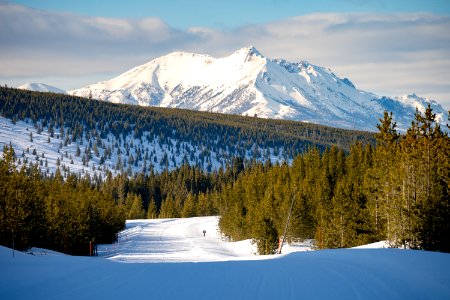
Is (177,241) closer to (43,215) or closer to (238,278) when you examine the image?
(43,215)

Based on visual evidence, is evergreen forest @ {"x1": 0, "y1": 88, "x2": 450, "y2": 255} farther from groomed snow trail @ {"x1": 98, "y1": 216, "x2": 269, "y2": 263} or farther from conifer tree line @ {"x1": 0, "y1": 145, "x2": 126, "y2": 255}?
groomed snow trail @ {"x1": 98, "y1": 216, "x2": 269, "y2": 263}

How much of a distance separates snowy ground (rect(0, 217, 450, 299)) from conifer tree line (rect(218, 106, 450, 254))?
13613 mm

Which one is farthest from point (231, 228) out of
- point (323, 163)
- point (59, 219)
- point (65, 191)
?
point (59, 219)

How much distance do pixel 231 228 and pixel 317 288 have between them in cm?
6438

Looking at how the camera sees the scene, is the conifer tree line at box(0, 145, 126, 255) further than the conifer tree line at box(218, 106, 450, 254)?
No

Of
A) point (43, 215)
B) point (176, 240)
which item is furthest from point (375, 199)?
point (176, 240)

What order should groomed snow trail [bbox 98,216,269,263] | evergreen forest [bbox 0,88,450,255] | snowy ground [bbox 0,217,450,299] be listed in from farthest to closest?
groomed snow trail [bbox 98,216,269,263] → evergreen forest [bbox 0,88,450,255] → snowy ground [bbox 0,217,450,299]

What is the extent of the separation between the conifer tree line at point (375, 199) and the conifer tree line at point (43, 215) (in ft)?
57.7

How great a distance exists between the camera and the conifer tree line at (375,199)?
36.4 metres

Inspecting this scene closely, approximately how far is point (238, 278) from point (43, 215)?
28542 millimetres

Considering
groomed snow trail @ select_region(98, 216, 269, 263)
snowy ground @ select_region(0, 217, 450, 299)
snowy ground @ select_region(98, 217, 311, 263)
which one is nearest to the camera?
snowy ground @ select_region(0, 217, 450, 299)

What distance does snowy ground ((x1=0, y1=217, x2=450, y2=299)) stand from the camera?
48.9 feet

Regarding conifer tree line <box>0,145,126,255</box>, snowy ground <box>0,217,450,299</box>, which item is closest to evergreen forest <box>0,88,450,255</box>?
conifer tree line <box>0,145,126,255</box>

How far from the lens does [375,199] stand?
151 feet
